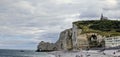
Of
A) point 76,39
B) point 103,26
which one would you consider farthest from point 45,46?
point 76,39

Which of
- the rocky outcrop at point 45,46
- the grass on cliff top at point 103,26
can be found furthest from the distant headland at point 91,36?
the rocky outcrop at point 45,46

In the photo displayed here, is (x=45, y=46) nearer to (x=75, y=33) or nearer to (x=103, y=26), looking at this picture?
(x=103, y=26)

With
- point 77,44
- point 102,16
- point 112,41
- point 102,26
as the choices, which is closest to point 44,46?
point 102,16

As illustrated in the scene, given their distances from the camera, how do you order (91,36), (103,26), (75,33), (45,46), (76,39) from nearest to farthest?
(91,36)
(76,39)
(75,33)
(103,26)
(45,46)

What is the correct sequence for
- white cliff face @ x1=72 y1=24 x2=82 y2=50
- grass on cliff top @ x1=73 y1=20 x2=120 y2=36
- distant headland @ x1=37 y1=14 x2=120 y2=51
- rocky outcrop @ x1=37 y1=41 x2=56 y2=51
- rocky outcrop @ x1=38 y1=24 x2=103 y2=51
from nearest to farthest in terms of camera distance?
distant headland @ x1=37 y1=14 x2=120 y2=51
rocky outcrop @ x1=38 y1=24 x2=103 y2=51
white cliff face @ x1=72 y1=24 x2=82 y2=50
grass on cliff top @ x1=73 y1=20 x2=120 y2=36
rocky outcrop @ x1=37 y1=41 x2=56 y2=51

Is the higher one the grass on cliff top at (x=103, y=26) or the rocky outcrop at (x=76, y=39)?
the grass on cliff top at (x=103, y=26)

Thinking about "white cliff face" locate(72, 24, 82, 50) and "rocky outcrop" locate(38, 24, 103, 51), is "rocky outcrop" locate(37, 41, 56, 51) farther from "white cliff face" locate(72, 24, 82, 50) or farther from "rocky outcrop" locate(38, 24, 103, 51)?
"white cliff face" locate(72, 24, 82, 50)

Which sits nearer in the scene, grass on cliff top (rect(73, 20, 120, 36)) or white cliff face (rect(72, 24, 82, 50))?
white cliff face (rect(72, 24, 82, 50))

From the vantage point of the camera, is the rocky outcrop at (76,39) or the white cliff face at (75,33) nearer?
the rocky outcrop at (76,39)

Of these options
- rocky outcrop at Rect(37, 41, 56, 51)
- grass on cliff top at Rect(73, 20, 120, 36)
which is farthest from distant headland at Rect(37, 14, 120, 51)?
rocky outcrop at Rect(37, 41, 56, 51)

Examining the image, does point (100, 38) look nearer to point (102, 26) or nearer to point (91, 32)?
point (91, 32)

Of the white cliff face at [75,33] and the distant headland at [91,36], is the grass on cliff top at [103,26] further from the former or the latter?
the white cliff face at [75,33]

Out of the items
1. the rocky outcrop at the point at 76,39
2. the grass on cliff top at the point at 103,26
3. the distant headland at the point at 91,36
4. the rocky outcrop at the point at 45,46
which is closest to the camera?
the distant headland at the point at 91,36

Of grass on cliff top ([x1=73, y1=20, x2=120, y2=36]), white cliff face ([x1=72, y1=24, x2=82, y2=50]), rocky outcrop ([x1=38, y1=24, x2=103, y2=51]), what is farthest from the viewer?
grass on cliff top ([x1=73, y1=20, x2=120, y2=36])
